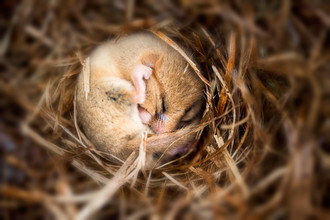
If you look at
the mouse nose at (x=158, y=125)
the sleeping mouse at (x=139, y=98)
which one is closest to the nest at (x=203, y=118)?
the sleeping mouse at (x=139, y=98)

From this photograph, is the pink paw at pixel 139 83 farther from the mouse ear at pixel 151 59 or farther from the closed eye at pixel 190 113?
the closed eye at pixel 190 113

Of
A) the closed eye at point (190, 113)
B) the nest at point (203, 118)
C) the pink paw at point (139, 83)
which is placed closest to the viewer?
the nest at point (203, 118)

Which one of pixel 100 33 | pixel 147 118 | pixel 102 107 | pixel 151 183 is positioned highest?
pixel 100 33

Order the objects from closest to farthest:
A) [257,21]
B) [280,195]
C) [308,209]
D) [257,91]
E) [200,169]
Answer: [308,209]
[280,195]
[257,21]
[257,91]
[200,169]

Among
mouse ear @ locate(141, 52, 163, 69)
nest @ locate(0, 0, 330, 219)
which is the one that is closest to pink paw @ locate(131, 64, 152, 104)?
mouse ear @ locate(141, 52, 163, 69)

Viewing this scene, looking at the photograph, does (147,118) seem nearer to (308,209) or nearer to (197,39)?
(197,39)

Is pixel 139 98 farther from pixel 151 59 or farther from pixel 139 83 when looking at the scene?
pixel 151 59

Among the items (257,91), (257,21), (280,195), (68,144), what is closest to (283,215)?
(280,195)
